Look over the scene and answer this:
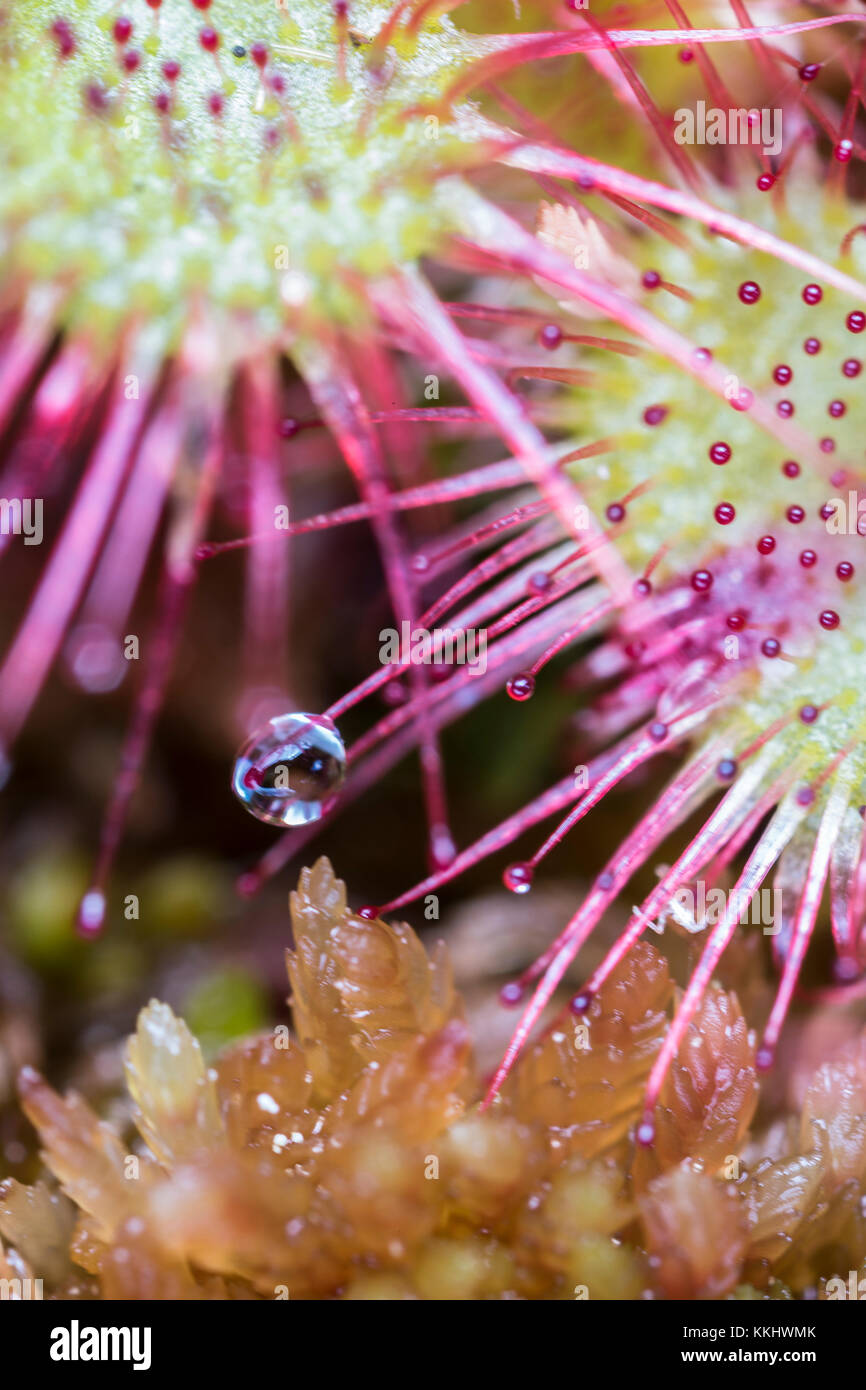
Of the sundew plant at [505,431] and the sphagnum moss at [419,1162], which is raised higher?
the sundew plant at [505,431]

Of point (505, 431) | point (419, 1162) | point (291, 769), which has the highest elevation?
point (505, 431)

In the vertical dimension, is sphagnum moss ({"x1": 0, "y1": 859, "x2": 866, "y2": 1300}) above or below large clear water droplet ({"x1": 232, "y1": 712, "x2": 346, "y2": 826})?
below

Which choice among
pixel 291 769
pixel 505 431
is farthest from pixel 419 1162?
pixel 505 431

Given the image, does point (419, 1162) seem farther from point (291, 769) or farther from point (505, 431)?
point (505, 431)
